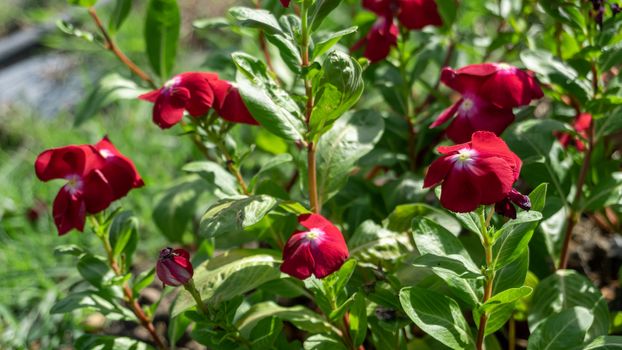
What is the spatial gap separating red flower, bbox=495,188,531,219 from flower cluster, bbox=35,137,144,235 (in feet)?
2.75

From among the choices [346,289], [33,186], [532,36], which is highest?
[532,36]

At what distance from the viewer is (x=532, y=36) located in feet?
7.46

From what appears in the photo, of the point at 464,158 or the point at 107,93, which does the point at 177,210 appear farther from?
the point at 464,158

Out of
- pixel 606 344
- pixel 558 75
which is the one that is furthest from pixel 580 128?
pixel 606 344

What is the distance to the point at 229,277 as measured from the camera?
1.58 meters

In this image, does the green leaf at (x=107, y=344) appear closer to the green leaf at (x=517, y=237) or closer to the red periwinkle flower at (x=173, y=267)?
the red periwinkle flower at (x=173, y=267)

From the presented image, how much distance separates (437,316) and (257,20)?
681 millimetres

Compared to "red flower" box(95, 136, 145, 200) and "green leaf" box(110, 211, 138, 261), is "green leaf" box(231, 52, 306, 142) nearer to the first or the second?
"red flower" box(95, 136, 145, 200)

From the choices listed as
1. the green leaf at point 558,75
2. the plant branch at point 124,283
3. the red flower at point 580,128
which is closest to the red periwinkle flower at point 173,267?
the plant branch at point 124,283

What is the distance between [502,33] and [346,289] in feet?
3.01

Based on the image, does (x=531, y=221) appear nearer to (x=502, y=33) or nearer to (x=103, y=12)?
(x=502, y=33)

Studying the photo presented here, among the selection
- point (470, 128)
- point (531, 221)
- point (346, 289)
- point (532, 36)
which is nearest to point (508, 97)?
point (470, 128)

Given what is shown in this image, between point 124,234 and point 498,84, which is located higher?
point 498,84

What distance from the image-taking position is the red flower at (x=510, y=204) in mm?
1231
